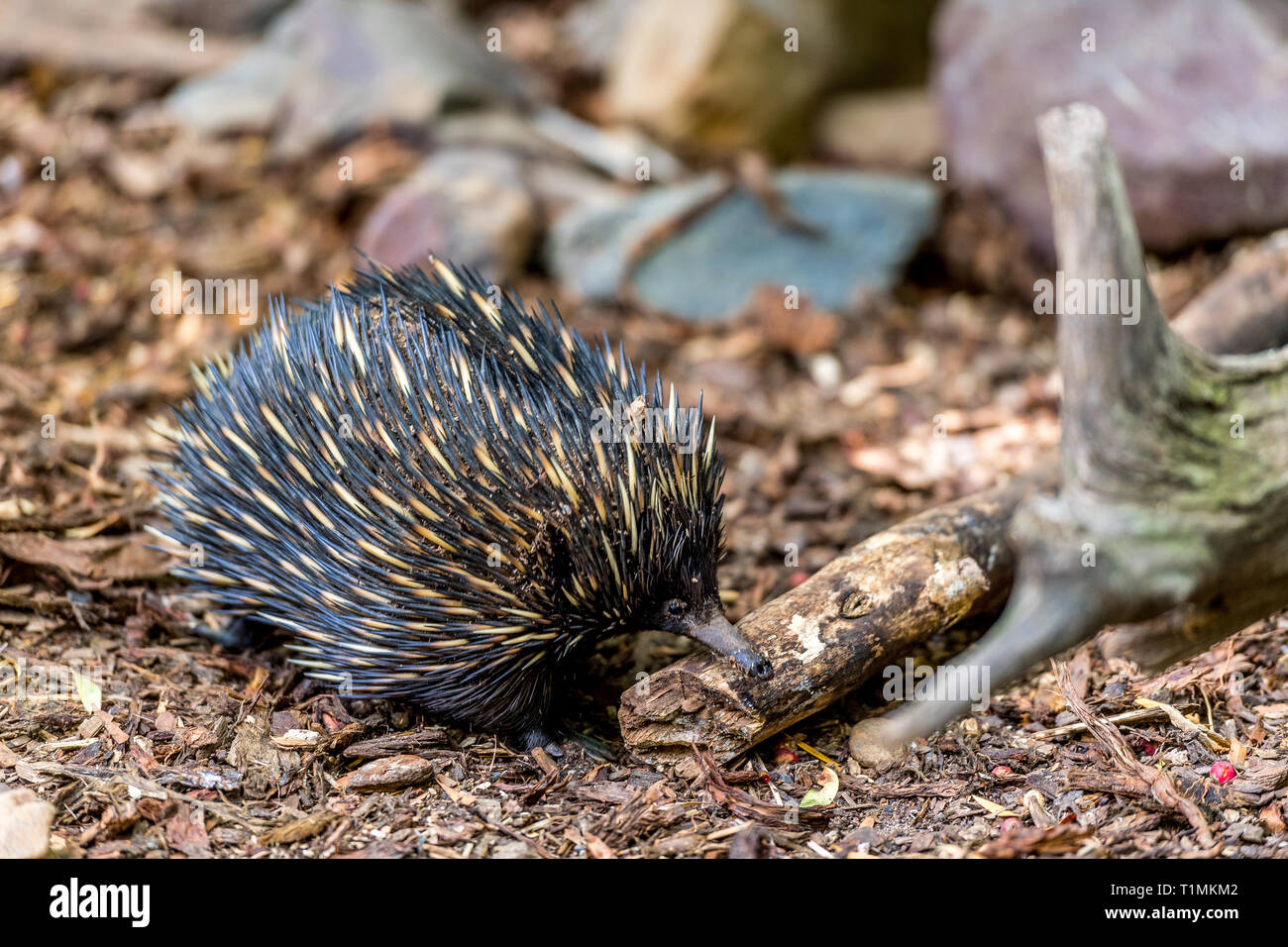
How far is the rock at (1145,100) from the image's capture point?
18.4ft

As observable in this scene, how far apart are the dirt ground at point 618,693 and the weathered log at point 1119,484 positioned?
20.1 inches

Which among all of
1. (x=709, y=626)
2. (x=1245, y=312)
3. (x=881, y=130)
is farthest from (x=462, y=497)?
(x=881, y=130)

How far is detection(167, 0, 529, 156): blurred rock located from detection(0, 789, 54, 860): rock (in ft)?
18.0

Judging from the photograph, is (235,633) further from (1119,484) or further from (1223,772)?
(1223,772)

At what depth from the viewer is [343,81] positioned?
24.8 feet

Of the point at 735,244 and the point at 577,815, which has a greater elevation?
the point at 735,244

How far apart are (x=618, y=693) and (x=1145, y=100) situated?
4.29 meters

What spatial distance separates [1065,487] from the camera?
283 centimetres

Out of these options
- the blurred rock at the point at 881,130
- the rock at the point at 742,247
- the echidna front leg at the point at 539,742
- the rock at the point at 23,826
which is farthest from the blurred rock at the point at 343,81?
the rock at the point at 23,826

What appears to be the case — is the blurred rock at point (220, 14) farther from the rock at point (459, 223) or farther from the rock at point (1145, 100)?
the rock at point (1145, 100)
